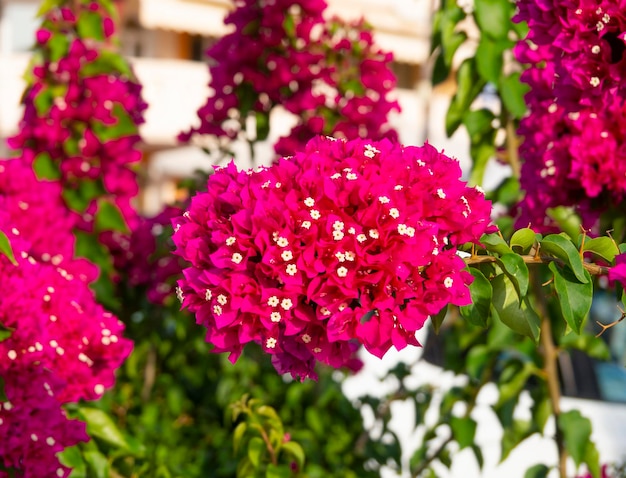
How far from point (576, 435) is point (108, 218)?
2008 mm

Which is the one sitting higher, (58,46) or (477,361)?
(58,46)

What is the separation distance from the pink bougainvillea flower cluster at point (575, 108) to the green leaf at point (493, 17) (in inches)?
15.5

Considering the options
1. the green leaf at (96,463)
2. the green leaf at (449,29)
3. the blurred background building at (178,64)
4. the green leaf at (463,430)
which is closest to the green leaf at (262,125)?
the green leaf at (449,29)

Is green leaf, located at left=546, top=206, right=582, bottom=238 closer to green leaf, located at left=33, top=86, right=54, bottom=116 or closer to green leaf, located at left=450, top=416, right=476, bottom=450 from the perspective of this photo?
green leaf, located at left=450, top=416, right=476, bottom=450

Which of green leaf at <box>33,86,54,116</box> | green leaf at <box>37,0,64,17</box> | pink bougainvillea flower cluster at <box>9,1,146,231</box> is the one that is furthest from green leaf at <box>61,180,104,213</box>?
green leaf at <box>37,0,64,17</box>

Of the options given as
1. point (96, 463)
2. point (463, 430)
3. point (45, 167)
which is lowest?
point (463, 430)

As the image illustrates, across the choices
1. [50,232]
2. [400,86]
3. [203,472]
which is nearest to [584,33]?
[50,232]

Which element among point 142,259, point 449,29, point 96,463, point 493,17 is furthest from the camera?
point 142,259

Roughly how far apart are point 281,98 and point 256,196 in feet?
6.59

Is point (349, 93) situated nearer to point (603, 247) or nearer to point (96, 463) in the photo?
point (96, 463)

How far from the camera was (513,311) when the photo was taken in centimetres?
143

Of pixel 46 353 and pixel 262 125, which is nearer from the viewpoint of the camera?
pixel 46 353

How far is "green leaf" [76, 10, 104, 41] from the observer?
3656 mm

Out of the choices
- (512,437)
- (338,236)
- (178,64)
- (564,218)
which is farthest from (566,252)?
(178,64)
